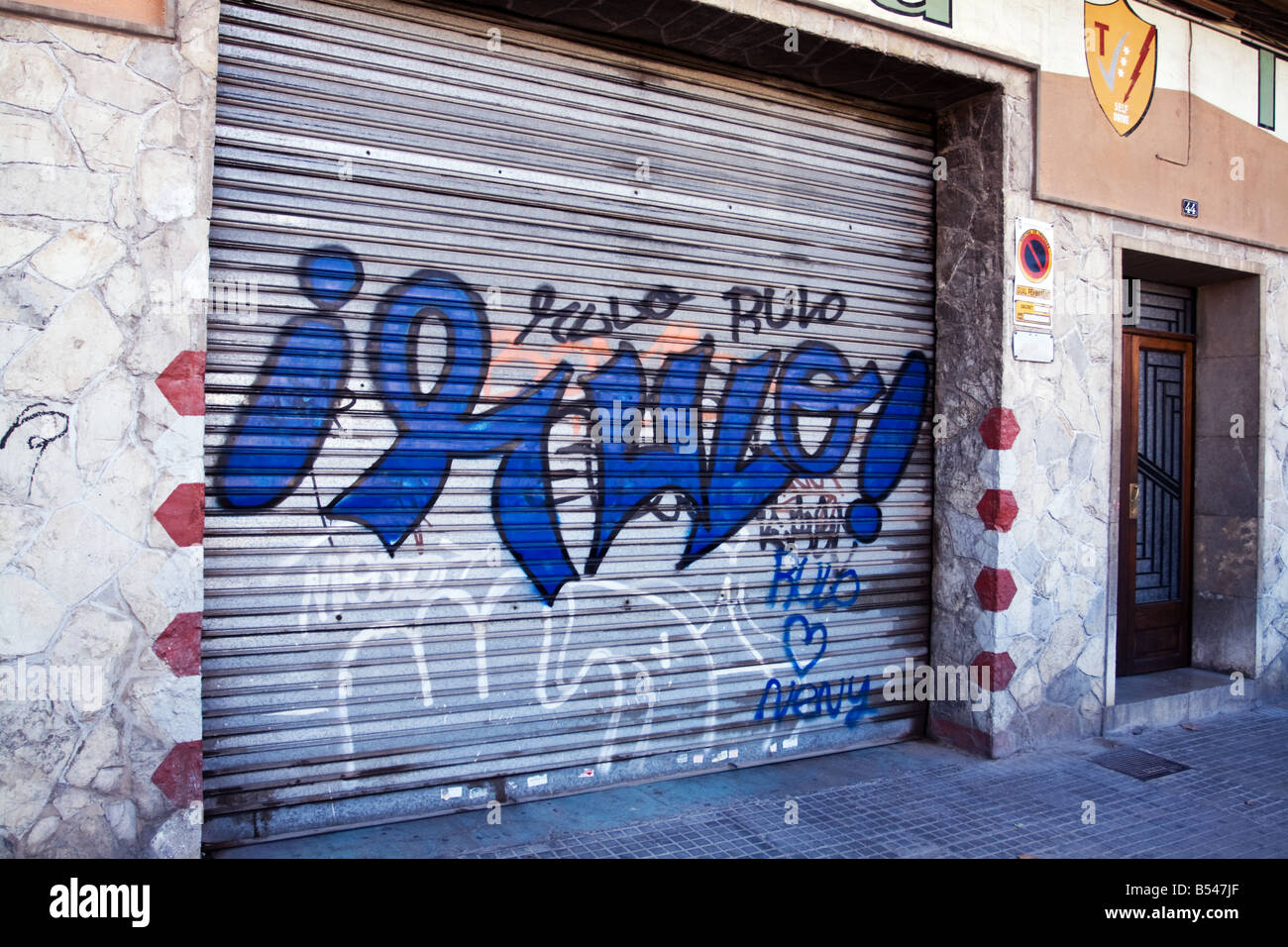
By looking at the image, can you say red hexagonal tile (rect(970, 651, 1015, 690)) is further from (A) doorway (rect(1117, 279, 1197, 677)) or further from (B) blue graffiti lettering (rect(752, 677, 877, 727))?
(A) doorway (rect(1117, 279, 1197, 677))

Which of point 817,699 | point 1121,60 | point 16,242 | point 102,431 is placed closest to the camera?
point 16,242

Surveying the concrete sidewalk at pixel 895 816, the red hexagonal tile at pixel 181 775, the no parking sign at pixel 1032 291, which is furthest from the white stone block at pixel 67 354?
the no parking sign at pixel 1032 291

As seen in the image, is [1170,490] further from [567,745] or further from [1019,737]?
[567,745]

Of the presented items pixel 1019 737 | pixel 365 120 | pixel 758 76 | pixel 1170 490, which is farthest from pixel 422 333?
pixel 1170 490

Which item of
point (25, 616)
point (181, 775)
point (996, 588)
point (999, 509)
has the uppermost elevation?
point (999, 509)

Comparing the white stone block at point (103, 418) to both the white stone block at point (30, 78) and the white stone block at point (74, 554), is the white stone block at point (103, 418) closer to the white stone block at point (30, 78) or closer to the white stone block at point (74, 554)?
the white stone block at point (74, 554)

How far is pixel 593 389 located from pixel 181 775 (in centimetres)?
253

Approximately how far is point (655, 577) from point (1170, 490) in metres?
4.59

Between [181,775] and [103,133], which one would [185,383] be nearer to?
[103,133]

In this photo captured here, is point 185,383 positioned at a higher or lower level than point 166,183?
lower

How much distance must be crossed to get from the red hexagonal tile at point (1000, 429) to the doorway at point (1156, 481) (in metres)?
1.84

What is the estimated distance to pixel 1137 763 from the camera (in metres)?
5.55

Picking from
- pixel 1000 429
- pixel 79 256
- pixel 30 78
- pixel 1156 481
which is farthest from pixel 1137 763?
pixel 30 78

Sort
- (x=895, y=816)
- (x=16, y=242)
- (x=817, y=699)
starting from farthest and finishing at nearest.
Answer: (x=817, y=699) < (x=895, y=816) < (x=16, y=242)
